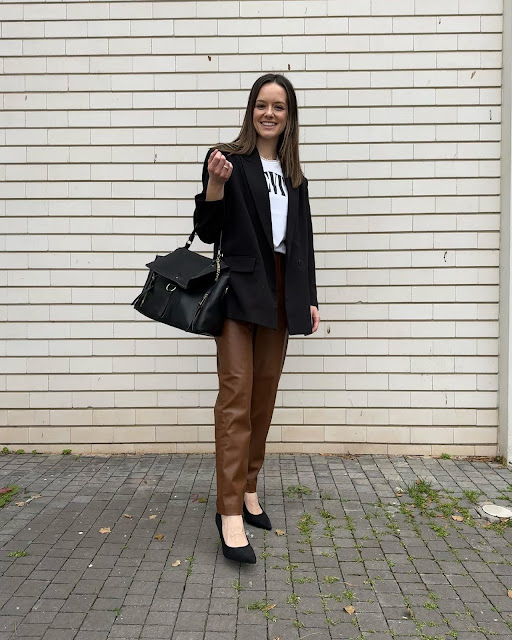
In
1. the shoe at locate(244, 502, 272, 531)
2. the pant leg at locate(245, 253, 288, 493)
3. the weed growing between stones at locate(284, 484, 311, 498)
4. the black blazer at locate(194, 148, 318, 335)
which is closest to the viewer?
the black blazer at locate(194, 148, 318, 335)

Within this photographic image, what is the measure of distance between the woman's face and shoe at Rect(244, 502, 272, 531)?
2.10 metres

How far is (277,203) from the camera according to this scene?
3.16 m

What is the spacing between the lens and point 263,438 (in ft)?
10.9

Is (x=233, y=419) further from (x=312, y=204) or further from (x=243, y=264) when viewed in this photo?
(x=312, y=204)

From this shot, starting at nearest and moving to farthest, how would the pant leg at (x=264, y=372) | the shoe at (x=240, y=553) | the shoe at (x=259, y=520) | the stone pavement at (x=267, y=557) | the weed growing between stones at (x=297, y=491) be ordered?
the stone pavement at (x=267, y=557), the shoe at (x=240, y=553), the pant leg at (x=264, y=372), the shoe at (x=259, y=520), the weed growing between stones at (x=297, y=491)

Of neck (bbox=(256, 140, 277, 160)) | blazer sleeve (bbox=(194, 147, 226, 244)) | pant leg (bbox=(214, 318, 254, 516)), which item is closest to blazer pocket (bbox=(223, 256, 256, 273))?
blazer sleeve (bbox=(194, 147, 226, 244))

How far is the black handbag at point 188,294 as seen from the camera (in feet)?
9.41

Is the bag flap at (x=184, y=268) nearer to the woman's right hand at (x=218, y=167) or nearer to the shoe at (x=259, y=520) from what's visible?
the woman's right hand at (x=218, y=167)

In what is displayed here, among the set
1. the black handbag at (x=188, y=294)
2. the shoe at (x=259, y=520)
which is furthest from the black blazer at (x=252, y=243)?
the shoe at (x=259, y=520)

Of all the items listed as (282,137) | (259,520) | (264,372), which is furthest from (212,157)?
(259,520)

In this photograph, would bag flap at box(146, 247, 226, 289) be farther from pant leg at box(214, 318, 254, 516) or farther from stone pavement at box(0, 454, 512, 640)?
stone pavement at box(0, 454, 512, 640)

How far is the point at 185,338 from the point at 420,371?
6.19ft

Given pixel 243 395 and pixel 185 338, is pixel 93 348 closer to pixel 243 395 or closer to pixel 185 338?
pixel 185 338

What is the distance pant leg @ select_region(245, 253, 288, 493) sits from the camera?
3195 millimetres
